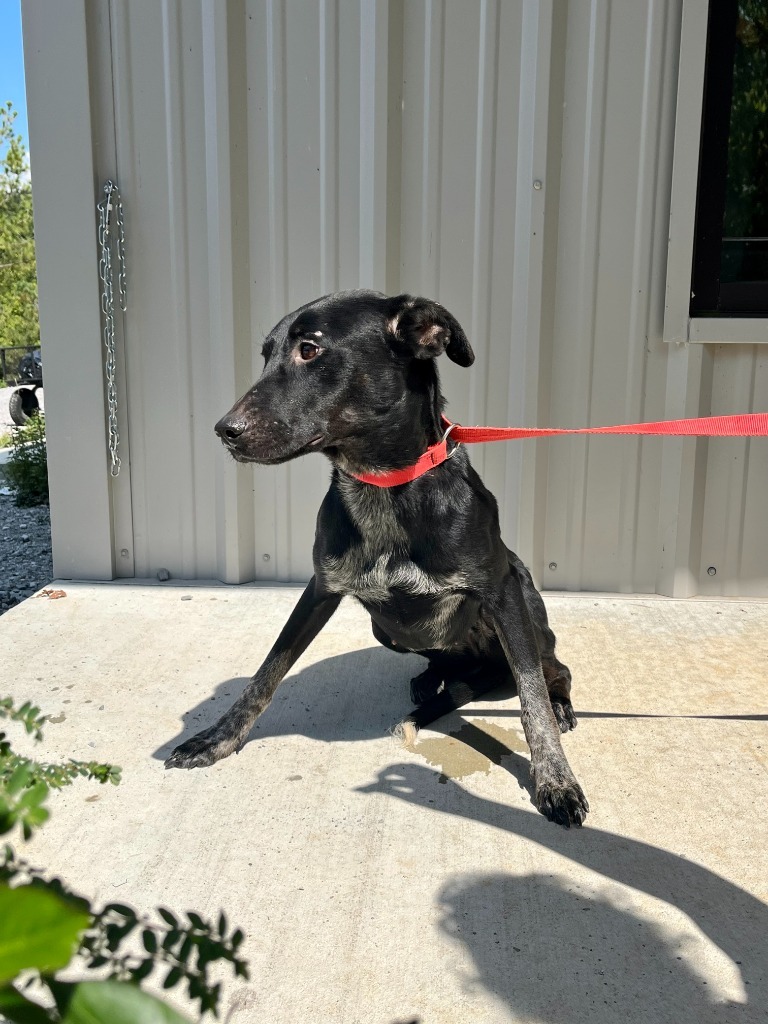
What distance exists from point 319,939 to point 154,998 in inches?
59.4

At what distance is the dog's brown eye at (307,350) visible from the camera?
7.72ft

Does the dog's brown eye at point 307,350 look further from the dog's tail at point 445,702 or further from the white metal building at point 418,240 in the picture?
the white metal building at point 418,240

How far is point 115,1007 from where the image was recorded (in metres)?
0.38

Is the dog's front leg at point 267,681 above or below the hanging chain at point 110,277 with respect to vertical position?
below

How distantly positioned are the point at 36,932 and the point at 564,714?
257 cm

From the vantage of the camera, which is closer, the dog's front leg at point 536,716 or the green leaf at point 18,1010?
the green leaf at point 18,1010

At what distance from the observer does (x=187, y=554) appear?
4.19m

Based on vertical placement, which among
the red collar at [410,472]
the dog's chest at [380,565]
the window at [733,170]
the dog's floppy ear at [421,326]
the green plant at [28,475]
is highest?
the window at [733,170]

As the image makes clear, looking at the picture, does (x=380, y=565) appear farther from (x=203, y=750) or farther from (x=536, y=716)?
(x=203, y=750)

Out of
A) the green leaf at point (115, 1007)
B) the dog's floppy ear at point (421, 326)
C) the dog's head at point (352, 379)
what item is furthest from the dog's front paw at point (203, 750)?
the green leaf at point (115, 1007)

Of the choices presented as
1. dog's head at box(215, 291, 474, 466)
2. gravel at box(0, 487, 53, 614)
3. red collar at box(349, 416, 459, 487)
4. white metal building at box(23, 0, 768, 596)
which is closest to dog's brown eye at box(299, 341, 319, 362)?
dog's head at box(215, 291, 474, 466)

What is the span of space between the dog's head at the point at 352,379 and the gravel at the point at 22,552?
2780 mm

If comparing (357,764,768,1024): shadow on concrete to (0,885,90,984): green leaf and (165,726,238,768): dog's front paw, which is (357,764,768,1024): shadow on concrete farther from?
(0,885,90,984): green leaf

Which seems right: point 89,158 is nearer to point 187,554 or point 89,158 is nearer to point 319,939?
point 187,554
